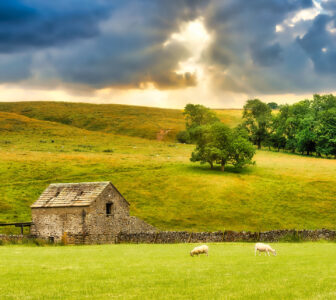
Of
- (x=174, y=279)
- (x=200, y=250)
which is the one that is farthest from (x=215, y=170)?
(x=174, y=279)

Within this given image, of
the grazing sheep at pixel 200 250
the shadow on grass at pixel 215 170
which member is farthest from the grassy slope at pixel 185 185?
the grazing sheep at pixel 200 250

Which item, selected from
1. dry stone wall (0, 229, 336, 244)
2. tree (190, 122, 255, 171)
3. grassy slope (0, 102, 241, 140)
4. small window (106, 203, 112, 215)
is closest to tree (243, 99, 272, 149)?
grassy slope (0, 102, 241, 140)

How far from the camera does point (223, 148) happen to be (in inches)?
3155

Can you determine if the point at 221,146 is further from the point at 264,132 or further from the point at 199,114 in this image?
the point at 199,114

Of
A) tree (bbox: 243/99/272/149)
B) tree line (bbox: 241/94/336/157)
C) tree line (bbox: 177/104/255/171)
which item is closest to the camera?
tree line (bbox: 177/104/255/171)

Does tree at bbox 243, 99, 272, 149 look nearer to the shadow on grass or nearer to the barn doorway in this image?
the shadow on grass

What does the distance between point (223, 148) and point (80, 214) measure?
4207 cm

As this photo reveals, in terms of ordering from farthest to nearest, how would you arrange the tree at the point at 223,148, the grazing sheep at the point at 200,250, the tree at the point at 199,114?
the tree at the point at 199,114 → the tree at the point at 223,148 → the grazing sheep at the point at 200,250

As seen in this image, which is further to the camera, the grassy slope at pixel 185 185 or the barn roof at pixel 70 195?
the grassy slope at pixel 185 185

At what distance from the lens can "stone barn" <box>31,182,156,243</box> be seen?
43.7m

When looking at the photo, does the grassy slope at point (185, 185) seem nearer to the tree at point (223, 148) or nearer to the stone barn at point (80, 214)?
the tree at point (223, 148)

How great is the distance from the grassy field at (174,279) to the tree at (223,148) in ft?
183

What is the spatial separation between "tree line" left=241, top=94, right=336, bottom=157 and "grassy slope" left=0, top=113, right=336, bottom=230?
326 inches

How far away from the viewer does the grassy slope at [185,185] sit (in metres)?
57.8
